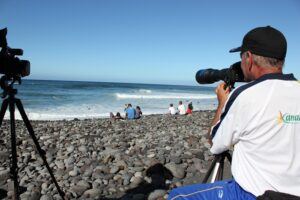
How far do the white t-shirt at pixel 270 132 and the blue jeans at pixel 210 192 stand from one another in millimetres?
165

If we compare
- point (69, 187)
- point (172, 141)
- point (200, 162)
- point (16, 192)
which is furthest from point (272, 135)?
point (172, 141)

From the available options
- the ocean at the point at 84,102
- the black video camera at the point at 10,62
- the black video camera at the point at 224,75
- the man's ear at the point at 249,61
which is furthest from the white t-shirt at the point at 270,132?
the ocean at the point at 84,102

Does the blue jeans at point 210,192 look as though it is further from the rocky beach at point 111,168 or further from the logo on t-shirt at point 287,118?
the rocky beach at point 111,168

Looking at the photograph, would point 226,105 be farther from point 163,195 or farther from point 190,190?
point 163,195

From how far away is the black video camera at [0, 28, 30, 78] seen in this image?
2.52 metres

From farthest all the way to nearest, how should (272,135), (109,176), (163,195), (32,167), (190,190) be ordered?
(32,167)
(109,176)
(163,195)
(190,190)
(272,135)

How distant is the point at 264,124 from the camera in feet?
5.95

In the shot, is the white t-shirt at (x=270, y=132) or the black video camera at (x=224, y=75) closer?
the white t-shirt at (x=270, y=132)

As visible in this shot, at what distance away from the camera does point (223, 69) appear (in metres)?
2.46

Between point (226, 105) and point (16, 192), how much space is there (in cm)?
202

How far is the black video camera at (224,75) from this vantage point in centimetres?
235

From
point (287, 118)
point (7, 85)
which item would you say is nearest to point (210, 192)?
point (287, 118)

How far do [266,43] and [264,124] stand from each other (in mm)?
484

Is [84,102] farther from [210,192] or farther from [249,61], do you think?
[249,61]
